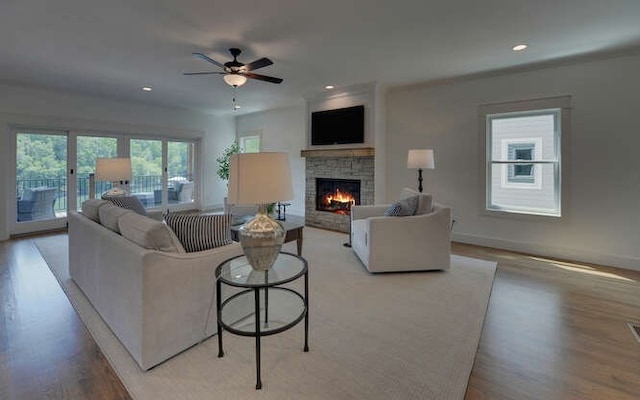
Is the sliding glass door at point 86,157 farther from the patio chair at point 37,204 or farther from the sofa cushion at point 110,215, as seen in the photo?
the sofa cushion at point 110,215

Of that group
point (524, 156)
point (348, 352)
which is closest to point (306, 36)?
point (348, 352)

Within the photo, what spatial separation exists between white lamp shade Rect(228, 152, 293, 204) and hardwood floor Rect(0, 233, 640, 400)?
4.09 ft

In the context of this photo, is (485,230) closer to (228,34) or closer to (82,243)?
(228,34)

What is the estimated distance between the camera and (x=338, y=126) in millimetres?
5738

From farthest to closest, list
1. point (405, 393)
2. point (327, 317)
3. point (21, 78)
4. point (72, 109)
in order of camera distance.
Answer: point (72, 109)
point (21, 78)
point (327, 317)
point (405, 393)

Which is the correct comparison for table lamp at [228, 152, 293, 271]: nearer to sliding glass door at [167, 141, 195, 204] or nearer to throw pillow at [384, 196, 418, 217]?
throw pillow at [384, 196, 418, 217]

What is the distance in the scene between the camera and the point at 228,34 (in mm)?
3221

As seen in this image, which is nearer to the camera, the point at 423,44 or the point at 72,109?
the point at 423,44

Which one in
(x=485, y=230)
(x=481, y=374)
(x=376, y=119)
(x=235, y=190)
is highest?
(x=376, y=119)

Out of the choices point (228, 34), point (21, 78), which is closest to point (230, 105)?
point (21, 78)

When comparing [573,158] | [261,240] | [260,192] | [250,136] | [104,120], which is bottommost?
[261,240]

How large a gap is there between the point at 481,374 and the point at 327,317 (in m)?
1.12

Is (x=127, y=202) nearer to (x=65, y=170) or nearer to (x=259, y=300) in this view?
(x=259, y=300)

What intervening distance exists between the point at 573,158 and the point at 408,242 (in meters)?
2.66
